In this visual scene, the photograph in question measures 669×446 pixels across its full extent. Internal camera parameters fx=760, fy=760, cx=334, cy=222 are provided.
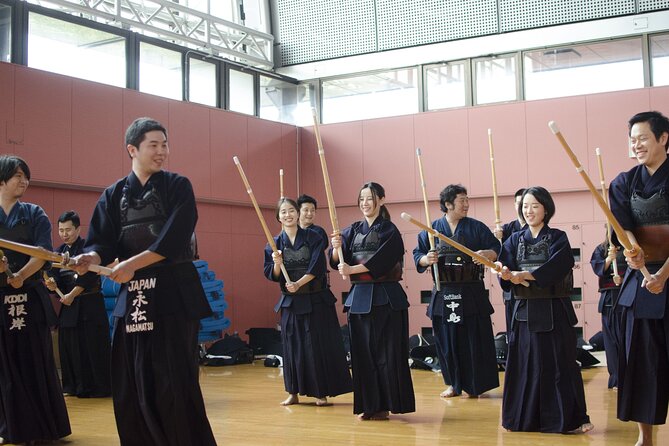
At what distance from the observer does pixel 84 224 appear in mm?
8250

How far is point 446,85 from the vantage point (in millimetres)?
10203

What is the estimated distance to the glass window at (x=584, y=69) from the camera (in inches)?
363

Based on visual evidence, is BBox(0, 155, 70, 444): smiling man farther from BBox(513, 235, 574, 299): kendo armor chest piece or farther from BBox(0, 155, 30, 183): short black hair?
BBox(513, 235, 574, 299): kendo armor chest piece

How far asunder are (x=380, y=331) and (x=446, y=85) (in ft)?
20.0

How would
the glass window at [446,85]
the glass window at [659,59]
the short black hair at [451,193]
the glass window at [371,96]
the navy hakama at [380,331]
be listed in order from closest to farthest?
the navy hakama at [380,331], the short black hair at [451,193], the glass window at [659,59], the glass window at [446,85], the glass window at [371,96]

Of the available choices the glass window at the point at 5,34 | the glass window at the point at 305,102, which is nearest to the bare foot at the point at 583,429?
the glass window at the point at 5,34

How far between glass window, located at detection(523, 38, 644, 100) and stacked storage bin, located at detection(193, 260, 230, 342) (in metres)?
4.59

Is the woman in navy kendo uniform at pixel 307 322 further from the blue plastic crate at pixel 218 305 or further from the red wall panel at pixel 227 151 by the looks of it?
the red wall panel at pixel 227 151

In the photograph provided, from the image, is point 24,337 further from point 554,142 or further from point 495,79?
point 495,79

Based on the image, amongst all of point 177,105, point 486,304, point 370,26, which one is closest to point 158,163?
point 486,304

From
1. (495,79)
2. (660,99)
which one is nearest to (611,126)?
(660,99)

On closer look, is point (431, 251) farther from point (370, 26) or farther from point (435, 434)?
point (370, 26)

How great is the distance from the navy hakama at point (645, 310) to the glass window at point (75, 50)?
650cm

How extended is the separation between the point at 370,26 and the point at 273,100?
1737 millimetres
